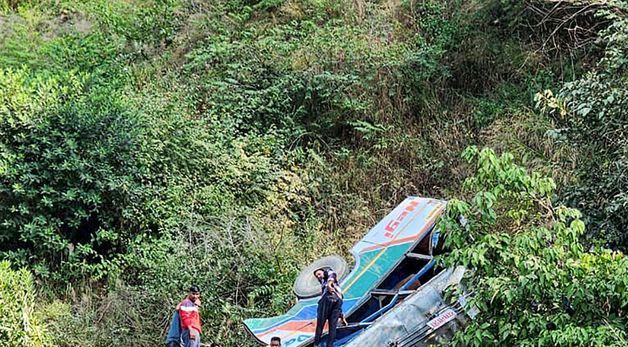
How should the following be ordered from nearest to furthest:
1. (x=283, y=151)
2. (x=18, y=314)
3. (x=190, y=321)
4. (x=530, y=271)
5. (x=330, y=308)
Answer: (x=530, y=271) → (x=330, y=308) → (x=190, y=321) → (x=18, y=314) → (x=283, y=151)

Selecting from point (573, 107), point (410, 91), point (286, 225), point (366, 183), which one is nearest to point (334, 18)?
point (410, 91)

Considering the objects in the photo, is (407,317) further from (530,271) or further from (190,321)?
(190,321)

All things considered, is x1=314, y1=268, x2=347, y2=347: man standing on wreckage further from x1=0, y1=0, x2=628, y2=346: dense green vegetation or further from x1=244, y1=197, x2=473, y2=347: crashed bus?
x1=0, y1=0, x2=628, y2=346: dense green vegetation

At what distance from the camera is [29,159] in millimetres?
12922

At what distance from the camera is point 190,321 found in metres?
9.75

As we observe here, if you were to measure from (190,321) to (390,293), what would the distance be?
275 cm

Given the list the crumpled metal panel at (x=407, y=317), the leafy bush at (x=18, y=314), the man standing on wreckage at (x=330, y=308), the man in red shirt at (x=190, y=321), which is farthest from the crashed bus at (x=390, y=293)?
the leafy bush at (x=18, y=314)

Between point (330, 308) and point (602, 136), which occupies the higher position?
point (602, 136)

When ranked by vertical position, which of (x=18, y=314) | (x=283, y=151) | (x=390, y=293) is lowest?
(x=18, y=314)

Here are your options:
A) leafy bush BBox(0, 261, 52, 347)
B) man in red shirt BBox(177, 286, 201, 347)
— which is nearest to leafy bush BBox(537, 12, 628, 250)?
man in red shirt BBox(177, 286, 201, 347)

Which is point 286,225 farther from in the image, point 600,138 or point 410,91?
point 600,138

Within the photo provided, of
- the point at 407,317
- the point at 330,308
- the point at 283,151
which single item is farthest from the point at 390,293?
the point at 283,151

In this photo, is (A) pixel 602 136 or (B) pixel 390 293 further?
(B) pixel 390 293

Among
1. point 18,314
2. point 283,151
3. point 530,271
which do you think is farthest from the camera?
point 283,151
